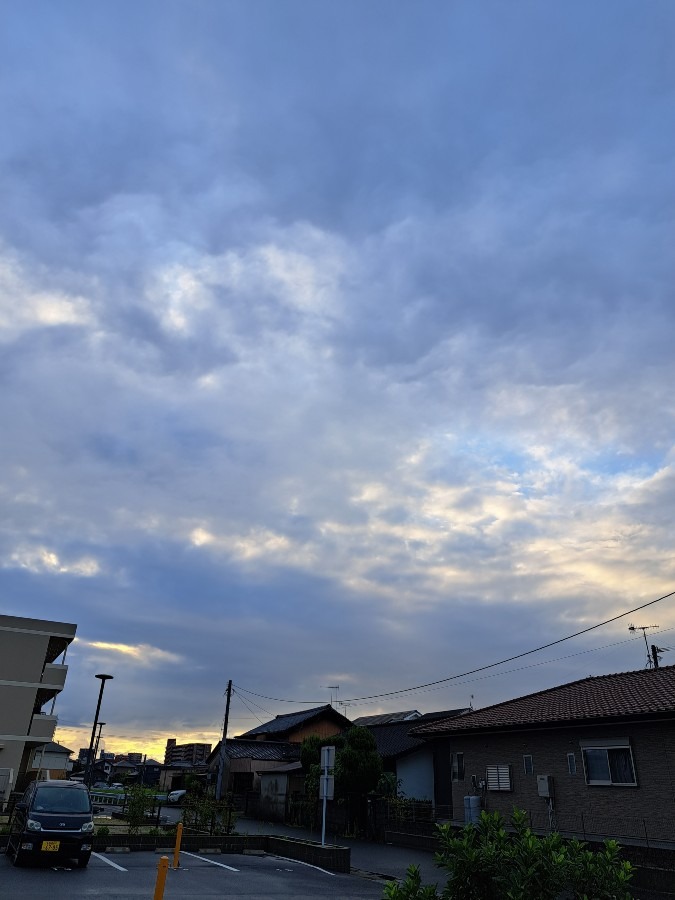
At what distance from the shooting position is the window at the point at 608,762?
1802 centimetres

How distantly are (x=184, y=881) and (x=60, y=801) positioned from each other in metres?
3.55

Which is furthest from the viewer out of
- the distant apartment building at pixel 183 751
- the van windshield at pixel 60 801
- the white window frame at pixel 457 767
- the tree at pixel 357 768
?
the distant apartment building at pixel 183 751

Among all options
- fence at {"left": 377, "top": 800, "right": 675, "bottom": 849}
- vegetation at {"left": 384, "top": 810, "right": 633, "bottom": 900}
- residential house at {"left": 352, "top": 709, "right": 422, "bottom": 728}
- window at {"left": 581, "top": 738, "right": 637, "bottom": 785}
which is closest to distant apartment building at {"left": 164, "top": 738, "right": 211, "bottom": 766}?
residential house at {"left": 352, "top": 709, "right": 422, "bottom": 728}

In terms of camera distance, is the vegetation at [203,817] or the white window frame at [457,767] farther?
the white window frame at [457,767]

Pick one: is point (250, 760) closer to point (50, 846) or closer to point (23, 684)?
point (23, 684)

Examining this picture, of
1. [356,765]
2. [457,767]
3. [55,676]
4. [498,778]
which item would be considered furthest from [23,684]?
[498,778]

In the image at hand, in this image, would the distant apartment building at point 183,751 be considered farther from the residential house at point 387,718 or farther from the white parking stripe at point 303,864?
the white parking stripe at point 303,864

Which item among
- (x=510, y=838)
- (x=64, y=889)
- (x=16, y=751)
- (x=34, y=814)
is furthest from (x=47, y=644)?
(x=510, y=838)

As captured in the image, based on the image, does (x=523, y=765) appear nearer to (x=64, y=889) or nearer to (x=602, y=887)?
(x=64, y=889)

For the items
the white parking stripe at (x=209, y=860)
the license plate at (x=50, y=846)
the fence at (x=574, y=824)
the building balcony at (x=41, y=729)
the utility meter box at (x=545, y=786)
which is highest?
the building balcony at (x=41, y=729)

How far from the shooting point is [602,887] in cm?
513

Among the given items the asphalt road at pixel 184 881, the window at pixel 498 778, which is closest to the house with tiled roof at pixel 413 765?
the window at pixel 498 778

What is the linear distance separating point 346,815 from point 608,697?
12.4 m

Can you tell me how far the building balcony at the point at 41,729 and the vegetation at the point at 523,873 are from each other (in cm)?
2967
